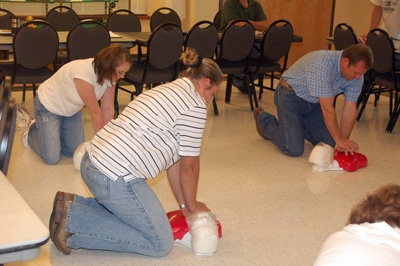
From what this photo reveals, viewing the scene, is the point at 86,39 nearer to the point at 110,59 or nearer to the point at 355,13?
the point at 110,59

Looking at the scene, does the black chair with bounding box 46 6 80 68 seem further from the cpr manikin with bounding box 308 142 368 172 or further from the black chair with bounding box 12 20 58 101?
the cpr manikin with bounding box 308 142 368 172

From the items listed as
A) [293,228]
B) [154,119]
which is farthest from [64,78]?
[293,228]

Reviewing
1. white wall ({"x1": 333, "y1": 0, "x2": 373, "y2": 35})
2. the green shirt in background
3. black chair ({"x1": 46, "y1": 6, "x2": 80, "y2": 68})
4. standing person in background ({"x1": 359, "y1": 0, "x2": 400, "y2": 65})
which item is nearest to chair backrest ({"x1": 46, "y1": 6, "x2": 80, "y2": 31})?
black chair ({"x1": 46, "y1": 6, "x2": 80, "y2": 68})

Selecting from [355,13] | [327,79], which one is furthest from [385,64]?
[355,13]

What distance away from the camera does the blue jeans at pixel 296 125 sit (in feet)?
14.6

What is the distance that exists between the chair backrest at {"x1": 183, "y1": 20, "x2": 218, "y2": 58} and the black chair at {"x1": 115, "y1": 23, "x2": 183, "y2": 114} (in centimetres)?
15

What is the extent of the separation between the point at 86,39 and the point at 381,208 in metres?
3.83

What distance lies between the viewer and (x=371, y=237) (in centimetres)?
150

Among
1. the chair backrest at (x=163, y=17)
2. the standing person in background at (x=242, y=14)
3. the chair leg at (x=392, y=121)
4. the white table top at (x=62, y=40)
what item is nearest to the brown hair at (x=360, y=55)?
the chair leg at (x=392, y=121)

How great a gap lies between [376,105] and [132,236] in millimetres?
4193

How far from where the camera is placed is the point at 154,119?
8.53 ft

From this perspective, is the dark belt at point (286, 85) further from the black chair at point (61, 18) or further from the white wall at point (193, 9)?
the white wall at point (193, 9)

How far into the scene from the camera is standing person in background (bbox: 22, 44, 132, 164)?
11.4 ft

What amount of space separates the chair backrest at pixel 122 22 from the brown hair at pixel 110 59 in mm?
2920
